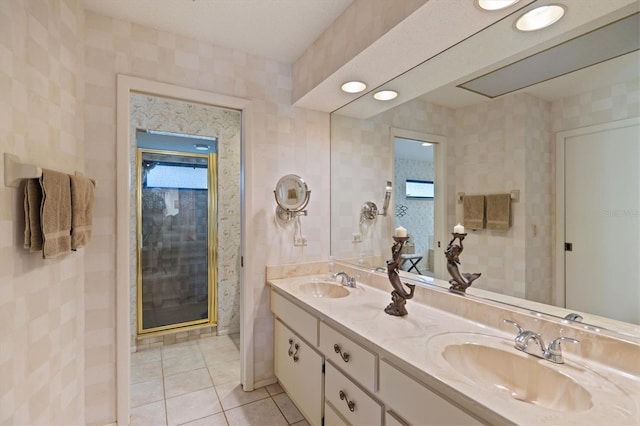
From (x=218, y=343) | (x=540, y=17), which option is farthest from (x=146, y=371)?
(x=540, y=17)

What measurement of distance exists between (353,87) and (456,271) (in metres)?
1.36

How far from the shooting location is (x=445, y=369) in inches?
38.3

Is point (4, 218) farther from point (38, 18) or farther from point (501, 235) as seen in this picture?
point (501, 235)

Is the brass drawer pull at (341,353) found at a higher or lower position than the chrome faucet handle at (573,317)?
lower

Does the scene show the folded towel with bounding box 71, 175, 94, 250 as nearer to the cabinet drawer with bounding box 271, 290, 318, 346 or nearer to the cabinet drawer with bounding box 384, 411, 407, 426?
the cabinet drawer with bounding box 271, 290, 318, 346

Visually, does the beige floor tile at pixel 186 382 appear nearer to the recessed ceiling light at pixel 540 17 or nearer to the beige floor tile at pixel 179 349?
the beige floor tile at pixel 179 349

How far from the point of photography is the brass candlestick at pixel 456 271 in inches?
59.2

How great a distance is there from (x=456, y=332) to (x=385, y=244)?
3.08 ft

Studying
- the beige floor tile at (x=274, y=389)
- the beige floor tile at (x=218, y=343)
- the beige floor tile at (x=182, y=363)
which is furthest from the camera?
the beige floor tile at (x=218, y=343)

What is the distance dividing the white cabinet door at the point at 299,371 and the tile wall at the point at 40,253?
1169 mm

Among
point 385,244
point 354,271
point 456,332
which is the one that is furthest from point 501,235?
point 354,271

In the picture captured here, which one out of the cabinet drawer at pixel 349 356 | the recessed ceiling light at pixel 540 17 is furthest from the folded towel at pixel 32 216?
the recessed ceiling light at pixel 540 17

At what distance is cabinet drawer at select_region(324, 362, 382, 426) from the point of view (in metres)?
1.21

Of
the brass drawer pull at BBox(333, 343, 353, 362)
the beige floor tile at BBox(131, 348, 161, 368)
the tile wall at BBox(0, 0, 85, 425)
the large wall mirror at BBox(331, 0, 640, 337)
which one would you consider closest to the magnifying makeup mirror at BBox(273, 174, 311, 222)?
the large wall mirror at BBox(331, 0, 640, 337)
